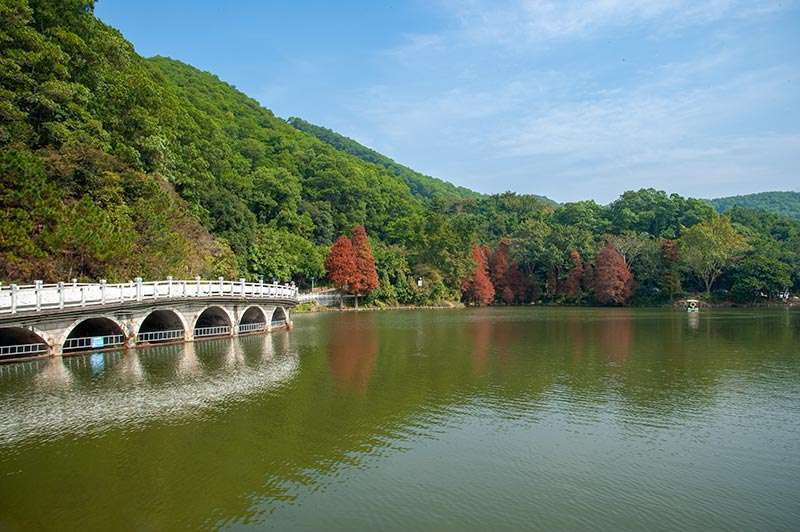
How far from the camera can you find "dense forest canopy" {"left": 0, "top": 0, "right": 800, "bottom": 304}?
28.7m

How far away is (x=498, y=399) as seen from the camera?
16.5 meters

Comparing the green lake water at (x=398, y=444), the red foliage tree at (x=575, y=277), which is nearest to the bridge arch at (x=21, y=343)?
the green lake water at (x=398, y=444)

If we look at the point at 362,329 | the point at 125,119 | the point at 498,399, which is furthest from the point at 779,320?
the point at 125,119

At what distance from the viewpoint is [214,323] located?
3297 cm

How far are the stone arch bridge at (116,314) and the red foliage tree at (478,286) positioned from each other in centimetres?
4283

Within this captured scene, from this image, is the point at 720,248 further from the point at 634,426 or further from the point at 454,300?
the point at 634,426

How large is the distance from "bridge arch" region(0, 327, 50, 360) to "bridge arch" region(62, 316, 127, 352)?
0.85m

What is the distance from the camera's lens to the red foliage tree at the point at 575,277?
76.2m

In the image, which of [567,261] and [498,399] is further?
[567,261]

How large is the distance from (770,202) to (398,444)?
192 metres

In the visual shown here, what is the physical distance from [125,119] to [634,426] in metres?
36.0

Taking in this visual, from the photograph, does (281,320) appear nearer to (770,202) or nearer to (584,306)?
(584,306)

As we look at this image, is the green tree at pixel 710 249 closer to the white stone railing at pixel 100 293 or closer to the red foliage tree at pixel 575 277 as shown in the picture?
the red foliage tree at pixel 575 277

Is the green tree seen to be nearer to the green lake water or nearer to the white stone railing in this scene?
the green lake water
